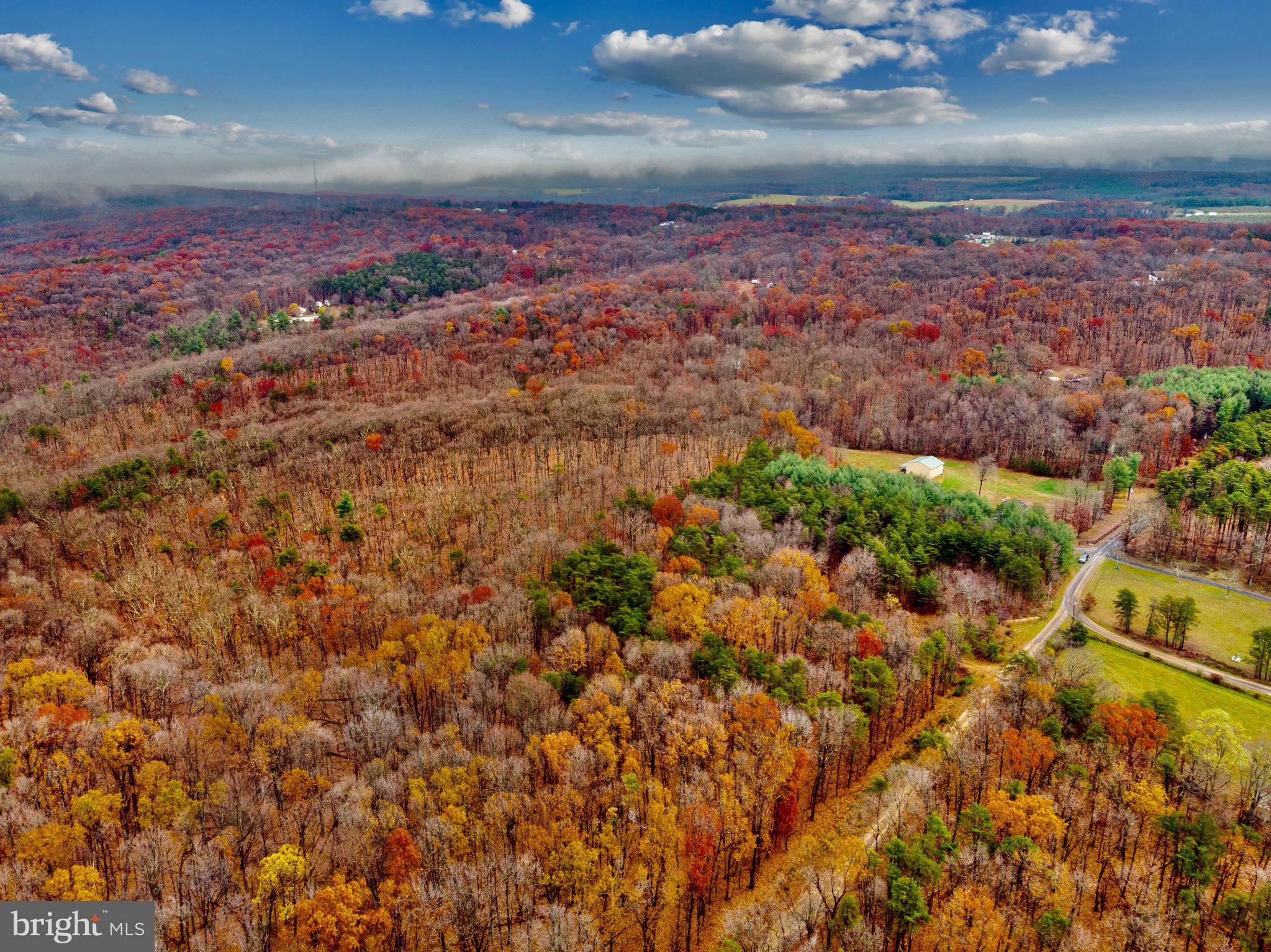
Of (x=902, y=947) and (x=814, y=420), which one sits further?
(x=814, y=420)

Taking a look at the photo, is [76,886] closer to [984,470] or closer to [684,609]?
[684,609]

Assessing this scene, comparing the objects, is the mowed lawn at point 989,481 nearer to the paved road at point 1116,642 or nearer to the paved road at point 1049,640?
the paved road at point 1049,640

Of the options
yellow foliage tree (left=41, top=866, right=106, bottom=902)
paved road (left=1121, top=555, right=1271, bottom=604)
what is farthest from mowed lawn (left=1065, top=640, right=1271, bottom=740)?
yellow foliage tree (left=41, top=866, right=106, bottom=902)

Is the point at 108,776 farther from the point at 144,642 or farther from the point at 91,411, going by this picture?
the point at 91,411

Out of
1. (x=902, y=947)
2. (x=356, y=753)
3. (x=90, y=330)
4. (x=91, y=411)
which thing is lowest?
(x=902, y=947)

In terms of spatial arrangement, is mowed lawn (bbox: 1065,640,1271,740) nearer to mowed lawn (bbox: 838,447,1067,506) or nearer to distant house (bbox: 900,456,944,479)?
mowed lawn (bbox: 838,447,1067,506)

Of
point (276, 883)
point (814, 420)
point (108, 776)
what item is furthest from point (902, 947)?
point (814, 420)
